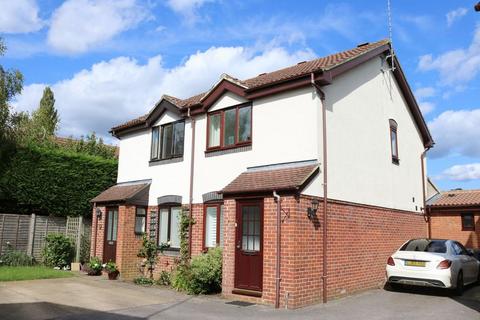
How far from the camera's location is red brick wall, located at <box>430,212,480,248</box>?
19.8 m

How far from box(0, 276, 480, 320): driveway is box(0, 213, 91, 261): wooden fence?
5187 millimetres

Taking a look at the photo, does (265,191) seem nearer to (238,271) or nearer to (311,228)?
(311,228)

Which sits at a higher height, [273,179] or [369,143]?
[369,143]

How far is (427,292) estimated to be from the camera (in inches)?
508

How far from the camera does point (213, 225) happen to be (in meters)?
14.1

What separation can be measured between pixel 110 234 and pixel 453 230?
571 inches

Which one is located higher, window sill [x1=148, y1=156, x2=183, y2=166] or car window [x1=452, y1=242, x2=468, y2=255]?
window sill [x1=148, y1=156, x2=183, y2=166]

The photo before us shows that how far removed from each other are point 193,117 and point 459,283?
9384 mm

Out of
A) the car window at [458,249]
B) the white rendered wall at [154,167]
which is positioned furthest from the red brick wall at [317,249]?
the white rendered wall at [154,167]

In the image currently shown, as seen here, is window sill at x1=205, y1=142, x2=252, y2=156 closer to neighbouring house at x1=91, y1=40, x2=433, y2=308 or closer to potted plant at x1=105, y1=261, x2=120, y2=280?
neighbouring house at x1=91, y1=40, x2=433, y2=308

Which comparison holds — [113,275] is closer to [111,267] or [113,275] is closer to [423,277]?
[111,267]

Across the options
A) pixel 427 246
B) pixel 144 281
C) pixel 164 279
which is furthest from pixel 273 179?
pixel 144 281

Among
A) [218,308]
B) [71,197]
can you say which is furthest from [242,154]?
[71,197]

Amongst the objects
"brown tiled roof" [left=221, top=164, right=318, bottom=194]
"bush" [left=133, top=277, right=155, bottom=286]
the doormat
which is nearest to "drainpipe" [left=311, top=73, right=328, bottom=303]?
"brown tiled roof" [left=221, top=164, right=318, bottom=194]
